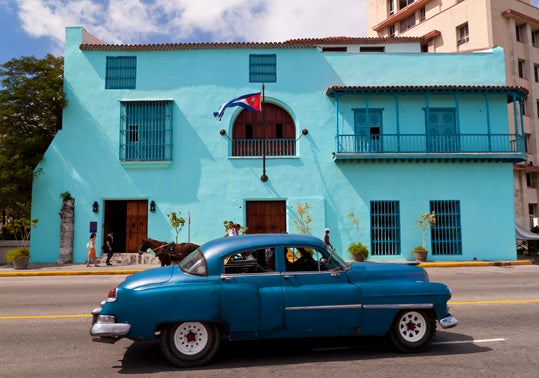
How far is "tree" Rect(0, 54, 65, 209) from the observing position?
19438mm

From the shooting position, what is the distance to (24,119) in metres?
20.6

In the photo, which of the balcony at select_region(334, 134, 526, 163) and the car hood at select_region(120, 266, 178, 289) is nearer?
the car hood at select_region(120, 266, 178, 289)

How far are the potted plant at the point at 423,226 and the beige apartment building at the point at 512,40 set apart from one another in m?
18.5

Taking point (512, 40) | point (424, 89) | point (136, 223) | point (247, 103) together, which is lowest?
point (136, 223)

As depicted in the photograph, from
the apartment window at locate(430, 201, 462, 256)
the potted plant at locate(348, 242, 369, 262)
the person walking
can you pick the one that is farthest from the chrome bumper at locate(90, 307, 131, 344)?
the apartment window at locate(430, 201, 462, 256)

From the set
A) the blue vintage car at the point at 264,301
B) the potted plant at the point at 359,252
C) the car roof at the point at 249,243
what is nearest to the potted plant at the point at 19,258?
the potted plant at the point at 359,252

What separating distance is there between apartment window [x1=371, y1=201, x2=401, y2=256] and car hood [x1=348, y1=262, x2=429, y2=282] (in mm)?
14391

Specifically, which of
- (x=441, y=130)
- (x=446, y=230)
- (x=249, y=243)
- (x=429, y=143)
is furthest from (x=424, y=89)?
(x=249, y=243)

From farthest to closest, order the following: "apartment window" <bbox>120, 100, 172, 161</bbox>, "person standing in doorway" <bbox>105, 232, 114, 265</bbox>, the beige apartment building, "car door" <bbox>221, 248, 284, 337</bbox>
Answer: the beige apartment building → "apartment window" <bbox>120, 100, 172, 161</bbox> → "person standing in doorway" <bbox>105, 232, 114, 265</bbox> → "car door" <bbox>221, 248, 284, 337</bbox>

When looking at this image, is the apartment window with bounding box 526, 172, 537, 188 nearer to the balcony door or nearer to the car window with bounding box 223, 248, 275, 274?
the balcony door

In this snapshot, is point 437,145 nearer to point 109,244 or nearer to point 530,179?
point 109,244

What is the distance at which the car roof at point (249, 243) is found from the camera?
5523 millimetres

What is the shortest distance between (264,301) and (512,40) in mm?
40827

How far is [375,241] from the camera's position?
20047mm
